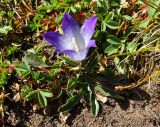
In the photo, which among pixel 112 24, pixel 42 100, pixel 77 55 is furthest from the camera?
pixel 112 24

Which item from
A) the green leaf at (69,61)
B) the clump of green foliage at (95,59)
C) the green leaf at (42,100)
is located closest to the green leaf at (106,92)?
the clump of green foliage at (95,59)

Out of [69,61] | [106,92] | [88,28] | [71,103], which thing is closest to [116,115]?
[106,92]

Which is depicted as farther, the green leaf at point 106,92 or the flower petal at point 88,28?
the green leaf at point 106,92

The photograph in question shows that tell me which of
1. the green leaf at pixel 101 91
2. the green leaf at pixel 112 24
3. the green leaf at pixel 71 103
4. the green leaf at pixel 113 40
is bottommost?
the green leaf at pixel 71 103

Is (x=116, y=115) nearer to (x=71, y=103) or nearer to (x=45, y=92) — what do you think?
(x=71, y=103)

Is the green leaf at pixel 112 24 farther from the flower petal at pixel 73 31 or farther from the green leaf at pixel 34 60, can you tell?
the green leaf at pixel 34 60

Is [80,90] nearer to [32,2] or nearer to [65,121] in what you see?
[65,121]

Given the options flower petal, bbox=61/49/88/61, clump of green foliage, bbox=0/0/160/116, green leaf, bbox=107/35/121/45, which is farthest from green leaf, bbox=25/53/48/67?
green leaf, bbox=107/35/121/45

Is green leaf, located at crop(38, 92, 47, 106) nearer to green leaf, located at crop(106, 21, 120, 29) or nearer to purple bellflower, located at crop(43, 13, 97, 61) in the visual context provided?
purple bellflower, located at crop(43, 13, 97, 61)
